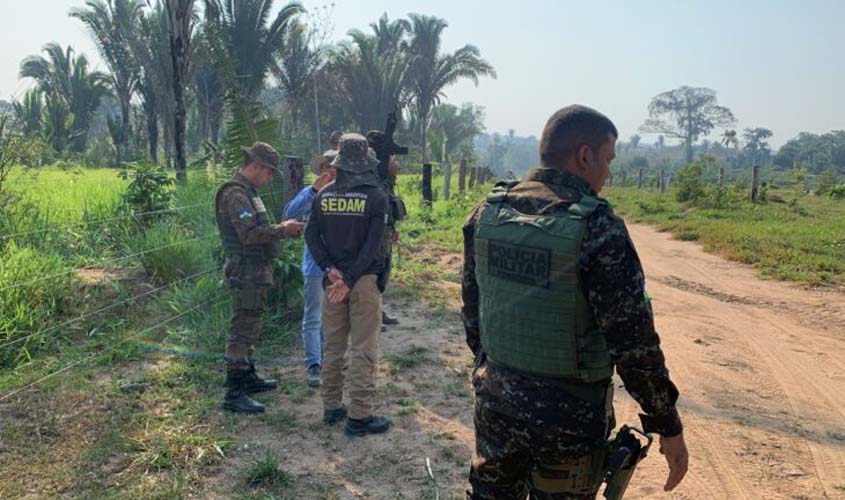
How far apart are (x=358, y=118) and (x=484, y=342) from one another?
1270 inches

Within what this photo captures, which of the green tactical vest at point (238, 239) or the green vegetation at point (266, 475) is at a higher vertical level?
the green tactical vest at point (238, 239)

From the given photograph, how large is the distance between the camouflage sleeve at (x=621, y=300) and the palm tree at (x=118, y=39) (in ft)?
99.1

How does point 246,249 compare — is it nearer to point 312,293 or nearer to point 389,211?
point 312,293

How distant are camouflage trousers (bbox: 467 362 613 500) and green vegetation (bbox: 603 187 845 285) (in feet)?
24.1

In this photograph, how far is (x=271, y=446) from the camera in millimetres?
3549

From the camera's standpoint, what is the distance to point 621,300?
1.67 m

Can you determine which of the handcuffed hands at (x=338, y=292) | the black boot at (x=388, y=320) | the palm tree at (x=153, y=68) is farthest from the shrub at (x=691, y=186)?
the palm tree at (x=153, y=68)

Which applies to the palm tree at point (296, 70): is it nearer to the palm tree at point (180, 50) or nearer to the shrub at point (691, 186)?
the shrub at point (691, 186)

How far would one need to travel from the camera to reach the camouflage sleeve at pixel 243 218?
12.6 ft

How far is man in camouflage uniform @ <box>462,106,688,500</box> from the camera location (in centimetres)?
169

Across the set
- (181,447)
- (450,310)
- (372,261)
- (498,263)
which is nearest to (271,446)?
A: (181,447)

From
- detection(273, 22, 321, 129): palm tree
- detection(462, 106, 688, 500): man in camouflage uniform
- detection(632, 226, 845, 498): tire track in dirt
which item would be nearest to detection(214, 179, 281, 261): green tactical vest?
detection(462, 106, 688, 500): man in camouflage uniform

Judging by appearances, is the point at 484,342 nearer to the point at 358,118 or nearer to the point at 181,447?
the point at 181,447

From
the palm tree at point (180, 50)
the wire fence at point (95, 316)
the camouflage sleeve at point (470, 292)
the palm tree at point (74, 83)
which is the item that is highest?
the palm tree at point (74, 83)
